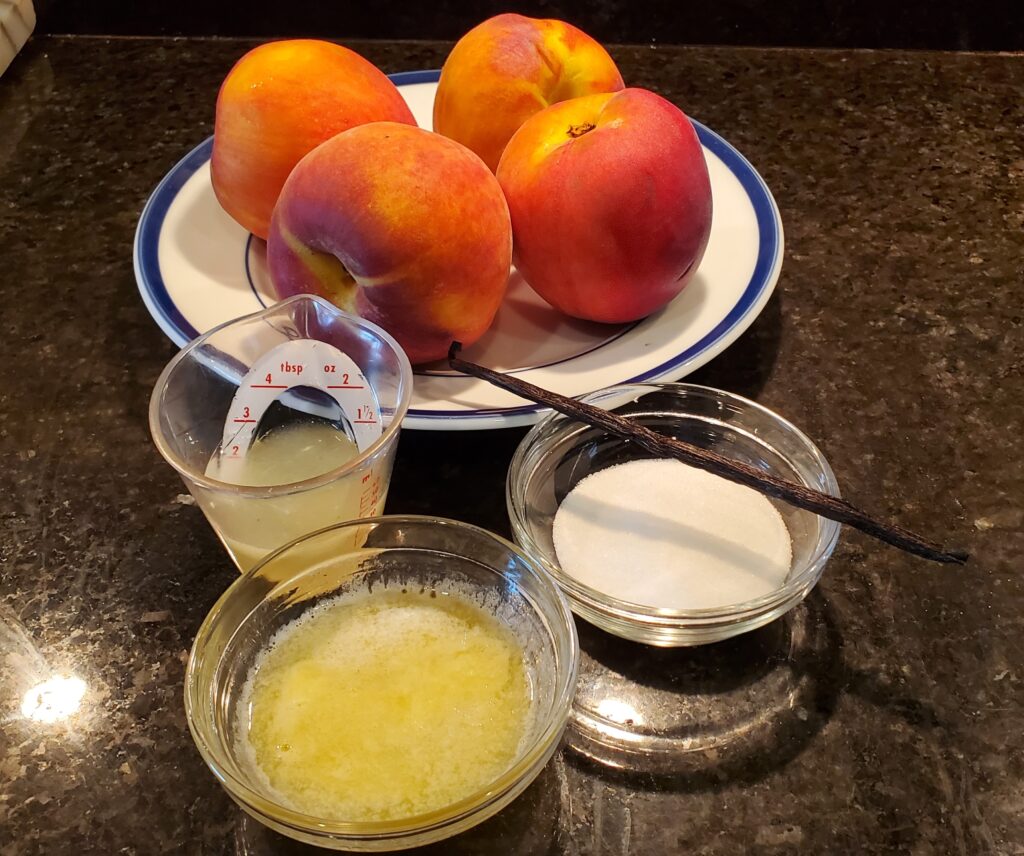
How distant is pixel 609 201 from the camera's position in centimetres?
68

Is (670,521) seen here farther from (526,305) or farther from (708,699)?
(526,305)

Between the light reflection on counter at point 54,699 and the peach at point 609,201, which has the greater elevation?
the peach at point 609,201

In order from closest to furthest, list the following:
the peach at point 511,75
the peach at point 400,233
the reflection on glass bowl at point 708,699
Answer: the reflection on glass bowl at point 708,699
the peach at point 400,233
the peach at point 511,75

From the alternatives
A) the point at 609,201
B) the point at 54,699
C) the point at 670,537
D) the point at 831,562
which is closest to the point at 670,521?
the point at 670,537

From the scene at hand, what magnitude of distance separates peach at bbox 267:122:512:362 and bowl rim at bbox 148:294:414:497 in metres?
0.03

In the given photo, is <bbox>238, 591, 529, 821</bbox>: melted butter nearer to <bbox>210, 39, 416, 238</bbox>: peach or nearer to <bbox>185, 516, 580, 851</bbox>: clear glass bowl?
<bbox>185, 516, 580, 851</bbox>: clear glass bowl

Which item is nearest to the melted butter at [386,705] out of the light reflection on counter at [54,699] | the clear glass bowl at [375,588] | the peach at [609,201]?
the clear glass bowl at [375,588]

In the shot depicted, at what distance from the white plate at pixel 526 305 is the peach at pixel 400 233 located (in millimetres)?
56

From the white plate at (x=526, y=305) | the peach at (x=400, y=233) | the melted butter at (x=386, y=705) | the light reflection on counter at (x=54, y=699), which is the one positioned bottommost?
the light reflection on counter at (x=54, y=699)

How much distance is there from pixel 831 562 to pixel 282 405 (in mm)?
384

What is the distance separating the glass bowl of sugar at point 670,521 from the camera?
548 mm

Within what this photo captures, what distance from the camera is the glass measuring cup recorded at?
0.55m

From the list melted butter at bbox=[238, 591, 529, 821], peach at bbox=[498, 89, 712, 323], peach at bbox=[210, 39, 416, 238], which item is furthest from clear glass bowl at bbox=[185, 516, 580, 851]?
peach at bbox=[210, 39, 416, 238]

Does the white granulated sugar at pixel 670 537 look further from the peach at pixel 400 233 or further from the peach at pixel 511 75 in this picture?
the peach at pixel 511 75
